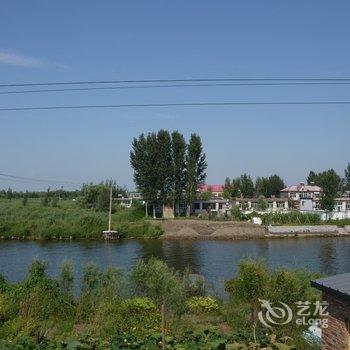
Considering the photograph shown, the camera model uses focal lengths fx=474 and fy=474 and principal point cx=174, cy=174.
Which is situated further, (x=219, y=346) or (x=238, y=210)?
(x=238, y=210)

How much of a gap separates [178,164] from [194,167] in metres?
1.66

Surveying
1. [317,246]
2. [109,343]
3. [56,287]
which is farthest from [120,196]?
[109,343]

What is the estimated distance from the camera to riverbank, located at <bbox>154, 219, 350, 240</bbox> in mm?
42906

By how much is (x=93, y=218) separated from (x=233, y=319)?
111 ft

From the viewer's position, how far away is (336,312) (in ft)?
21.7

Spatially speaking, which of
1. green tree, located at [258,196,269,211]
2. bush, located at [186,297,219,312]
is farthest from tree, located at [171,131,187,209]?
bush, located at [186,297,219,312]

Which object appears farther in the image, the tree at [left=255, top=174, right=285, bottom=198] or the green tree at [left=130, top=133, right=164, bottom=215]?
the tree at [left=255, top=174, right=285, bottom=198]

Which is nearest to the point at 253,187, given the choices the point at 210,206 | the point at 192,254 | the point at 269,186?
the point at 269,186

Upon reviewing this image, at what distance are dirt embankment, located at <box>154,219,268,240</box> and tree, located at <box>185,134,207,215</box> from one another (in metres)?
4.36

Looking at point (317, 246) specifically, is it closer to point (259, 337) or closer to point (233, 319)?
point (233, 319)

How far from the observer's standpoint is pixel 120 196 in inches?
2598

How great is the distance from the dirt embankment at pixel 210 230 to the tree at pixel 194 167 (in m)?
4.36

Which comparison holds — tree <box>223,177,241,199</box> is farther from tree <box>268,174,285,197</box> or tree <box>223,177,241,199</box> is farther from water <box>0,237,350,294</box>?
water <box>0,237,350,294</box>

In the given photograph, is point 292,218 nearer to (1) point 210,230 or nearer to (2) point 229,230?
(2) point 229,230
